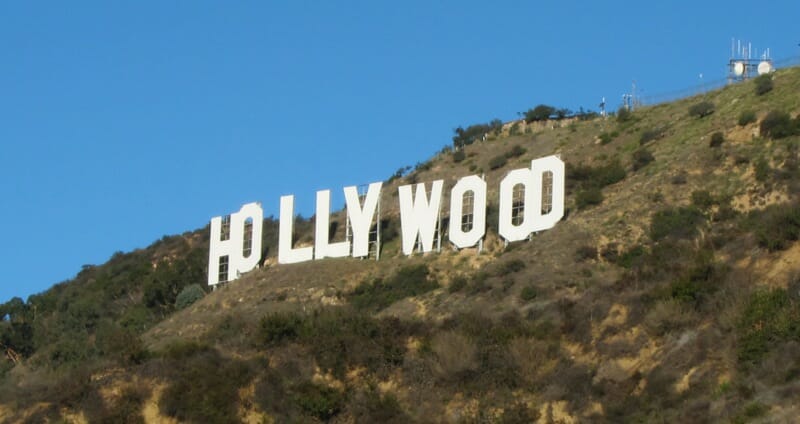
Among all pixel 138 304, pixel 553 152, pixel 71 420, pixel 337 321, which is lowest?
pixel 71 420

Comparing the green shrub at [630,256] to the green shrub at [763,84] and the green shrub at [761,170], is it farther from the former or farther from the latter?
the green shrub at [763,84]

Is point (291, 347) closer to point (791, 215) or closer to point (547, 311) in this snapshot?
point (547, 311)

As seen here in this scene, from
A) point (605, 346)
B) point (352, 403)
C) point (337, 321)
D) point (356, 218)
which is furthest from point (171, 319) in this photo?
point (605, 346)

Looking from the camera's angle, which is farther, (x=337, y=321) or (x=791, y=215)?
(x=337, y=321)

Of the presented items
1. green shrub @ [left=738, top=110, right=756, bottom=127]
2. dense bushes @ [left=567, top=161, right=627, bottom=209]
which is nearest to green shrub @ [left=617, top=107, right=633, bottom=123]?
dense bushes @ [left=567, top=161, right=627, bottom=209]

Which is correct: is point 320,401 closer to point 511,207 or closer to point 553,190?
point 511,207

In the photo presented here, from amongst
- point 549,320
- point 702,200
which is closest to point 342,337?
point 549,320

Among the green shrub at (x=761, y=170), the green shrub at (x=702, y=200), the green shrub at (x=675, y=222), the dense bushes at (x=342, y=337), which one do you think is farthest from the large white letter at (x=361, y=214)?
the green shrub at (x=761, y=170)
